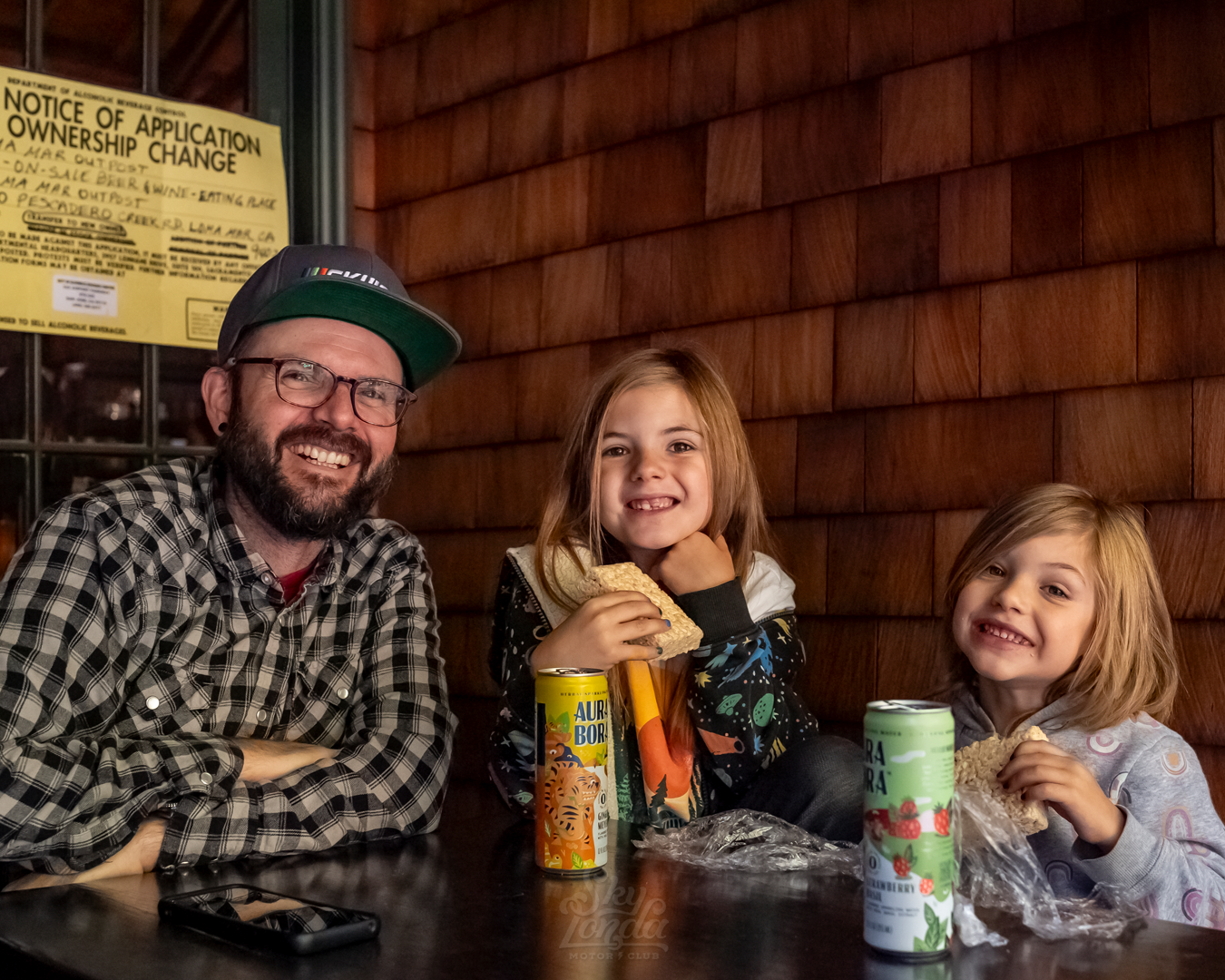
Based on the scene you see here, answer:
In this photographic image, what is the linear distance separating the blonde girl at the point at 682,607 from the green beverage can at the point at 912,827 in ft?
2.38

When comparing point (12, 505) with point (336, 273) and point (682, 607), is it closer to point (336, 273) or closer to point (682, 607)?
point (336, 273)

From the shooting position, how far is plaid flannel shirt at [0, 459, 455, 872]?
1.74 meters

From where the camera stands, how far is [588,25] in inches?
118

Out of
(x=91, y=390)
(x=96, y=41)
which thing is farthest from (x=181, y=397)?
(x=96, y=41)

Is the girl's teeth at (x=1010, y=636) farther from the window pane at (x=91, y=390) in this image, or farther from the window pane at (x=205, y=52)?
the window pane at (x=205, y=52)

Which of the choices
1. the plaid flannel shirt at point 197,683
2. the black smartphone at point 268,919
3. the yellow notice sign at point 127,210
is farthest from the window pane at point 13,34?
the black smartphone at point 268,919

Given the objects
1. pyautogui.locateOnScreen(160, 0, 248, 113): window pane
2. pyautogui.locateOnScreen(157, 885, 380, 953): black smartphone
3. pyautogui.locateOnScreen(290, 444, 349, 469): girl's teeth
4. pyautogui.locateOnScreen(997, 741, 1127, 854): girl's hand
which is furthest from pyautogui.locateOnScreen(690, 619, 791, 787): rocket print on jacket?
pyautogui.locateOnScreen(160, 0, 248, 113): window pane

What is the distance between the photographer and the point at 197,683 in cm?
204

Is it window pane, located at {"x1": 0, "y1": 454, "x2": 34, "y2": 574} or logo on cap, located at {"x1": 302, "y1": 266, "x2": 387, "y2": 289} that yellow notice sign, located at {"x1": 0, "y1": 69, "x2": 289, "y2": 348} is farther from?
logo on cap, located at {"x1": 302, "y1": 266, "x2": 387, "y2": 289}

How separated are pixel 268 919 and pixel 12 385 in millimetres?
2290

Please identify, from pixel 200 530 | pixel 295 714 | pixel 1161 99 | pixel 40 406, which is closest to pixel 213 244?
pixel 40 406

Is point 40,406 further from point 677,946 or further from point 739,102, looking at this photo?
point 677,946

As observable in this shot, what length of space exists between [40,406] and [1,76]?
84cm

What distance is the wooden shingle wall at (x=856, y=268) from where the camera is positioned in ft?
6.91
